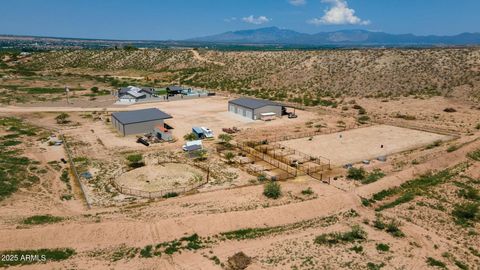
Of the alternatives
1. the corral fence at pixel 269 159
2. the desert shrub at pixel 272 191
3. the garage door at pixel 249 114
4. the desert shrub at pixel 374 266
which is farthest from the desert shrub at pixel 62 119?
the desert shrub at pixel 374 266

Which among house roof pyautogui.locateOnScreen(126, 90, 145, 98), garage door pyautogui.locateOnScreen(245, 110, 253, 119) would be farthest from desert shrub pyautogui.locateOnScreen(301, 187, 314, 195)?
house roof pyautogui.locateOnScreen(126, 90, 145, 98)

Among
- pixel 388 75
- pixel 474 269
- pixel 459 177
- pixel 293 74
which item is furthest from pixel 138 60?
pixel 474 269

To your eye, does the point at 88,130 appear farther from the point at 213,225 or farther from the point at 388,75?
the point at 388,75

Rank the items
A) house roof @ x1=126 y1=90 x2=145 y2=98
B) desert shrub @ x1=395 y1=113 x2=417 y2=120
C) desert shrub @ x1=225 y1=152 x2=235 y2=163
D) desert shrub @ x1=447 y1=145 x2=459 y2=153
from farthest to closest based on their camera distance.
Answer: house roof @ x1=126 y1=90 x2=145 y2=98, desert shrub @ x1=395 y1=113 x2=417 y2=120, desert shrub @ x1=447 y1=145 x2=459 y2=153, desert shrub @ x1=225 y1=152 x2=235 y2=163

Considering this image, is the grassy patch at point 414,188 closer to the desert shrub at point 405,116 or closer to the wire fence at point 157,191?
the wire fence at point 157,191

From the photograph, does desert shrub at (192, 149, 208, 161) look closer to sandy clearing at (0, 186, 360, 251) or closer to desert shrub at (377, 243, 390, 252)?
sandy clearing at (0, 186, 360, 251)
